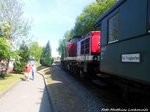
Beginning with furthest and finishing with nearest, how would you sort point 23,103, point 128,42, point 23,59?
point 23,59, point 23,103, point 128,42

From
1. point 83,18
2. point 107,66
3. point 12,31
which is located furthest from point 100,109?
point 83,18

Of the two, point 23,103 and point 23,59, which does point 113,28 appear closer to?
point 23,103

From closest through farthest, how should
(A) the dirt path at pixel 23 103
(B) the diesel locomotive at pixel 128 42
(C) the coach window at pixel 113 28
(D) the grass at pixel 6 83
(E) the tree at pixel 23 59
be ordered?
(B) the diesel locomotive at pixel 128 42, (C) the coach window at pixel 113 28, (A) the dirt path at pixel 23 103, (D) the grass at pixel 6 83, (E) the tree at pixel 23 59

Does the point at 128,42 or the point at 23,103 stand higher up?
the point at 128,42

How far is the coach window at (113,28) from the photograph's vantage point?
29.3 feet

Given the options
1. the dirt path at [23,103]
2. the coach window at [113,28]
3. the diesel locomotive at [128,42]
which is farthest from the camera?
the dirt path at [23,103]

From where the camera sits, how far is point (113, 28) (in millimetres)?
9453

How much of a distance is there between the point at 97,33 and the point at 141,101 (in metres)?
7.68

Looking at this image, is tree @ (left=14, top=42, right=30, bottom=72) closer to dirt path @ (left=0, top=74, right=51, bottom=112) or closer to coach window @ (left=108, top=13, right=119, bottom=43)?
dirt path @ (left=0, top=74, right=51, bottom=112)

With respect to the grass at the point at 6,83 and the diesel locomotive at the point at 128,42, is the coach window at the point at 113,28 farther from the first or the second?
the grass at the point at 6,83

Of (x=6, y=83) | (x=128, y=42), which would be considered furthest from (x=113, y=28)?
(x=6, y=83)

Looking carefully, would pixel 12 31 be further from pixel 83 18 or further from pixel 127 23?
pixel 83 18

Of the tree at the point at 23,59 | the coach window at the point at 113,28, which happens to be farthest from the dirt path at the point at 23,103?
the tree at the point at 23,59

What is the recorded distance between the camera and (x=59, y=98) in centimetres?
1265
